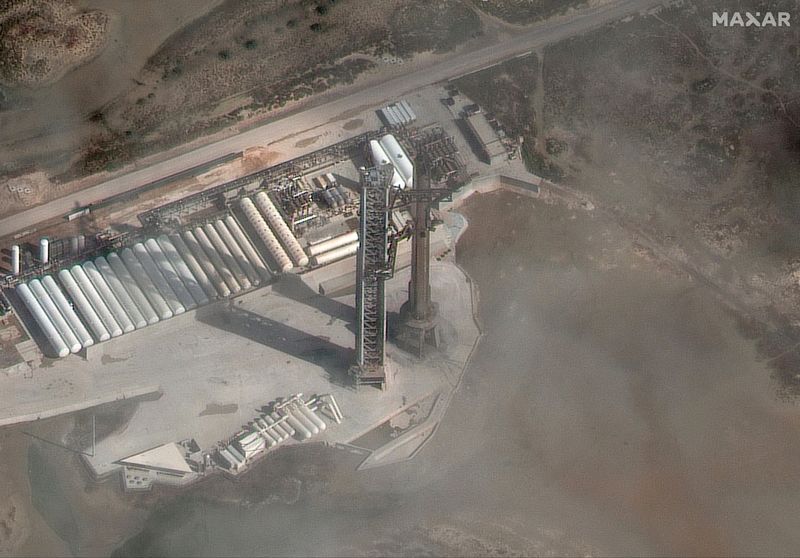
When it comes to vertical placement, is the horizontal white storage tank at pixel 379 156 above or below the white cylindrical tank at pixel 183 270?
above

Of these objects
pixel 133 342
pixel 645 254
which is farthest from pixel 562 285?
pixel 133 342

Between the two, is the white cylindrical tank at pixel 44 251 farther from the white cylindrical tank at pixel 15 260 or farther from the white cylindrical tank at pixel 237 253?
the white cylindrical tank at pixel 237 253

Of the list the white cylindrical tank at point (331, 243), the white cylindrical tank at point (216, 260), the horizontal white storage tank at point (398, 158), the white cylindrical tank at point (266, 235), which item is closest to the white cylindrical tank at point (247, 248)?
the white cylindrical tank at point (266, 235)

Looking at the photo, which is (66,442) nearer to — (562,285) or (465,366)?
(465,366)

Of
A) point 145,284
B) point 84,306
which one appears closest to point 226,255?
point 145,284

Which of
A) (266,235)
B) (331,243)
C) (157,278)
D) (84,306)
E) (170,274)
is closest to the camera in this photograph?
(84,306)

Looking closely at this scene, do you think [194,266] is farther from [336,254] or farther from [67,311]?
[336,254]
